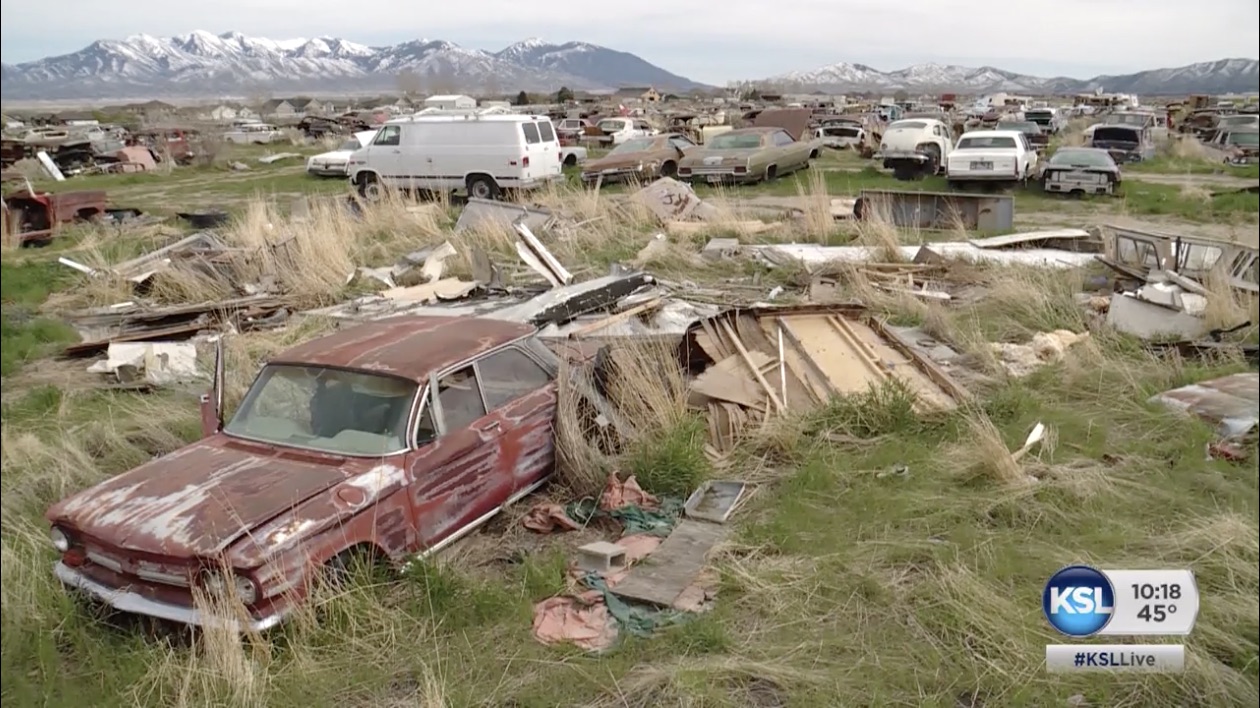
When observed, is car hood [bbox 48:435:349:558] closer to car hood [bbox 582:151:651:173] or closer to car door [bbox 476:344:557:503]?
car door [bbox 476:344:557:503]

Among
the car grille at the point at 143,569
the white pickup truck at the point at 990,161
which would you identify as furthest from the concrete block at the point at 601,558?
the white pickup truck at the point at 990,161

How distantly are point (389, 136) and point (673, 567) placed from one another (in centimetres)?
1719

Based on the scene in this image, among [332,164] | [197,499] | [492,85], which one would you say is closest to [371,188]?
[332,164]

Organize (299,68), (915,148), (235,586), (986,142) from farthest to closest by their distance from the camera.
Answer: (915,148), (986,142), (235,586), (299,68)

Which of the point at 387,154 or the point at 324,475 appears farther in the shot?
the point at 387,154

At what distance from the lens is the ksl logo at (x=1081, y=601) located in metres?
1.75

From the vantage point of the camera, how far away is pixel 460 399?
5.45 meters

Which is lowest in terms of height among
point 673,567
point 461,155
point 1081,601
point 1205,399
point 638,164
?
point 673,567

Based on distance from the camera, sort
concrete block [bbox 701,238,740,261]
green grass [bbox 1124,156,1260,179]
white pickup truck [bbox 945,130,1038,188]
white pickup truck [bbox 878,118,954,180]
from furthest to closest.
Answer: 1. white pickup truck [bbox 878,118,954,180]
2. green grass [bbox 1124,156,1260,179]
3. white pickup truck [bbox 945,130,1038,188]
4. concrete block [bbox 701,238,740,261]

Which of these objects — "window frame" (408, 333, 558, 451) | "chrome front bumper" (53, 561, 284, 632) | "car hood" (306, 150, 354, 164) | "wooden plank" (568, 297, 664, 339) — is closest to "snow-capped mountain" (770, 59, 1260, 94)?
"window frame" (408, 333, 558, 451)

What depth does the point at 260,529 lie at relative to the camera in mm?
4164

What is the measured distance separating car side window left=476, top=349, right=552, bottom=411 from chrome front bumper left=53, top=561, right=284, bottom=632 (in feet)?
6.56

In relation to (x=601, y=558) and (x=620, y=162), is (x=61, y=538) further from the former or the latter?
(x=620, y=162)

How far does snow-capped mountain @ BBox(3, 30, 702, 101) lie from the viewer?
1.96 m
